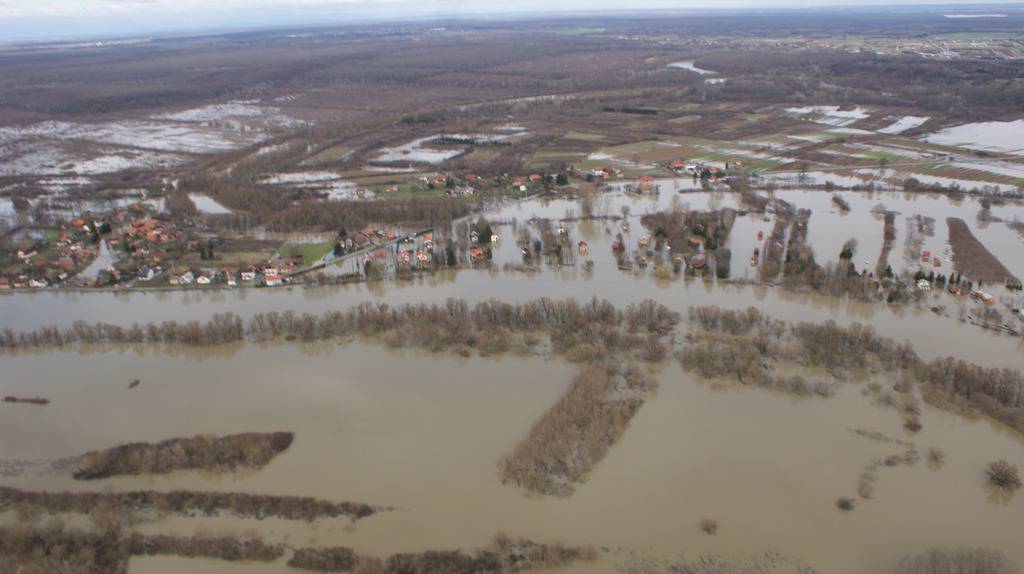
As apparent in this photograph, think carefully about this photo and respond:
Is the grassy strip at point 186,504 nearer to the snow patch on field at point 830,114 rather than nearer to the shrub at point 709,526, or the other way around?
the shrub at point 709,526

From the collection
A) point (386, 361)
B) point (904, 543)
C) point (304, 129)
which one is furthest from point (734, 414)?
point (304, 129)

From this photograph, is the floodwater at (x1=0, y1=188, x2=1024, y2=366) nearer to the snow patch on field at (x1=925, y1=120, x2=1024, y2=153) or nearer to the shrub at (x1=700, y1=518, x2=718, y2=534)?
the shrub at (x1=700, y1=518, x2=718, y2=534)

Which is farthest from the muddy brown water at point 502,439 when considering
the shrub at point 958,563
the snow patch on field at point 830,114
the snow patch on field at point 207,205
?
the snow patch on field at point 830,114

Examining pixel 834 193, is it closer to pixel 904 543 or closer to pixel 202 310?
pixel 904 543

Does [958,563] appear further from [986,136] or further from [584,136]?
[986,136]

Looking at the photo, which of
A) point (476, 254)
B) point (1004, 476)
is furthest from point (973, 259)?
point (476, 254)

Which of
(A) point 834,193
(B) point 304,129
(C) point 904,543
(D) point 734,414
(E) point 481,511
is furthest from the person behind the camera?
(B) point 304,129

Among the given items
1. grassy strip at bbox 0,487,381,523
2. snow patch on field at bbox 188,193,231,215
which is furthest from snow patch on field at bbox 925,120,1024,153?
grassy strip at bbox 0,487,381,523
